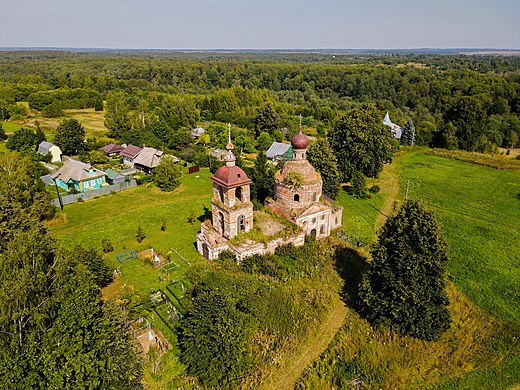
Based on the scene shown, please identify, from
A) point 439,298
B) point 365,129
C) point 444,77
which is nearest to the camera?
point 439,298

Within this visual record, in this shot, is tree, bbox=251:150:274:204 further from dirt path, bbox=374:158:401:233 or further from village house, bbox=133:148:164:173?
village house, bbox=133:148:164:173

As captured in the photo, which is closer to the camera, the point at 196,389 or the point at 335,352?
the point at 196,389

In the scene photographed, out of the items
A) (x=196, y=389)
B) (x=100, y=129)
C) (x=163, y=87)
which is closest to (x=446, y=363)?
(x=196, y=389)

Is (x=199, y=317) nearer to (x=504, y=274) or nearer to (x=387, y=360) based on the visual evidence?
(x=387, y=360)

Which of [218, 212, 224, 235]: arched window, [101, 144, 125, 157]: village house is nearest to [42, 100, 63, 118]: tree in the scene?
[101, 144, 125, 157]: village house

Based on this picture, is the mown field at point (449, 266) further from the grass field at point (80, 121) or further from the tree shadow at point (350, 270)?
the grass field at point (80, 121)

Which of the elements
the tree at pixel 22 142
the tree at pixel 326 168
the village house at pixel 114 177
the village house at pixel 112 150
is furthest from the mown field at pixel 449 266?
the tree at pixel 22 142

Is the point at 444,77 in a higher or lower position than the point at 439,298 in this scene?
higher
